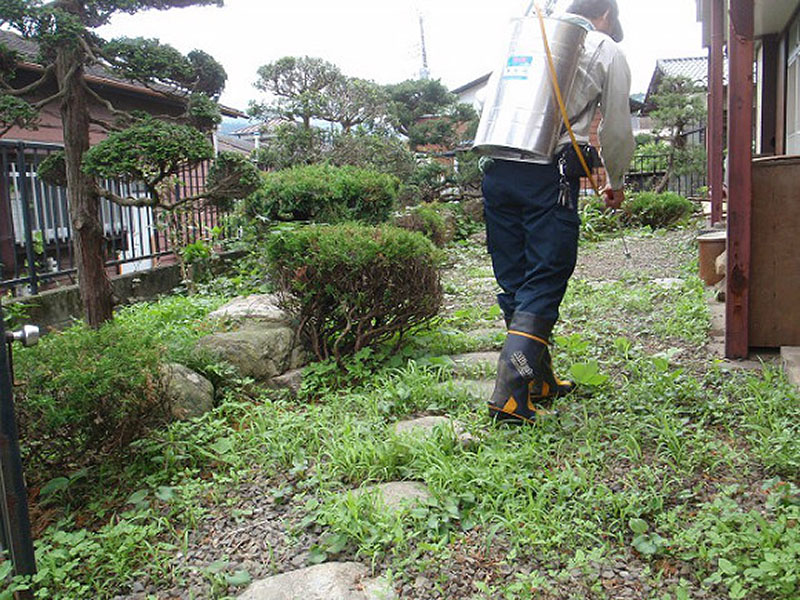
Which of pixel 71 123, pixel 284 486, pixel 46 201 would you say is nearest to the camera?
pixel 284 486

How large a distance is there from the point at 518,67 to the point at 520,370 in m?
1.26

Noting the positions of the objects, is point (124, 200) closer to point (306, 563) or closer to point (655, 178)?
point (306, 563)

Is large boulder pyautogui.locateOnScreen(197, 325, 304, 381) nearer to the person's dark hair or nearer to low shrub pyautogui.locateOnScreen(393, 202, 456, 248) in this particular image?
the person's dark hair

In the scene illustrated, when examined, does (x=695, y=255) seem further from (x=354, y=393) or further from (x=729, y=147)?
(x=354, y=393)

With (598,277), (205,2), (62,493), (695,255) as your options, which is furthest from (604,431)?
(695,255)

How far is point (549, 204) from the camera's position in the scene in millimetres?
3000

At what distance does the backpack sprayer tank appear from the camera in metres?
2.95

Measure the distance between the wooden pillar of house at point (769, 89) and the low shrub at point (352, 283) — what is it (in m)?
8.74

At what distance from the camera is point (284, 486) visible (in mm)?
2693

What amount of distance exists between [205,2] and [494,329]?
104 inches

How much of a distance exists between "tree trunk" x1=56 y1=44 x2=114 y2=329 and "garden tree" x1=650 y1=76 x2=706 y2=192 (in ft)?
43.0

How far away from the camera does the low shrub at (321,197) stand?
718 centimetres

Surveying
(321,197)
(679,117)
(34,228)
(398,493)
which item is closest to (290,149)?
(321,197)

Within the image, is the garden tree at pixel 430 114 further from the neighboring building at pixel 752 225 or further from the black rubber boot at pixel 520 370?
the black rubber boot at pixel 520 370
